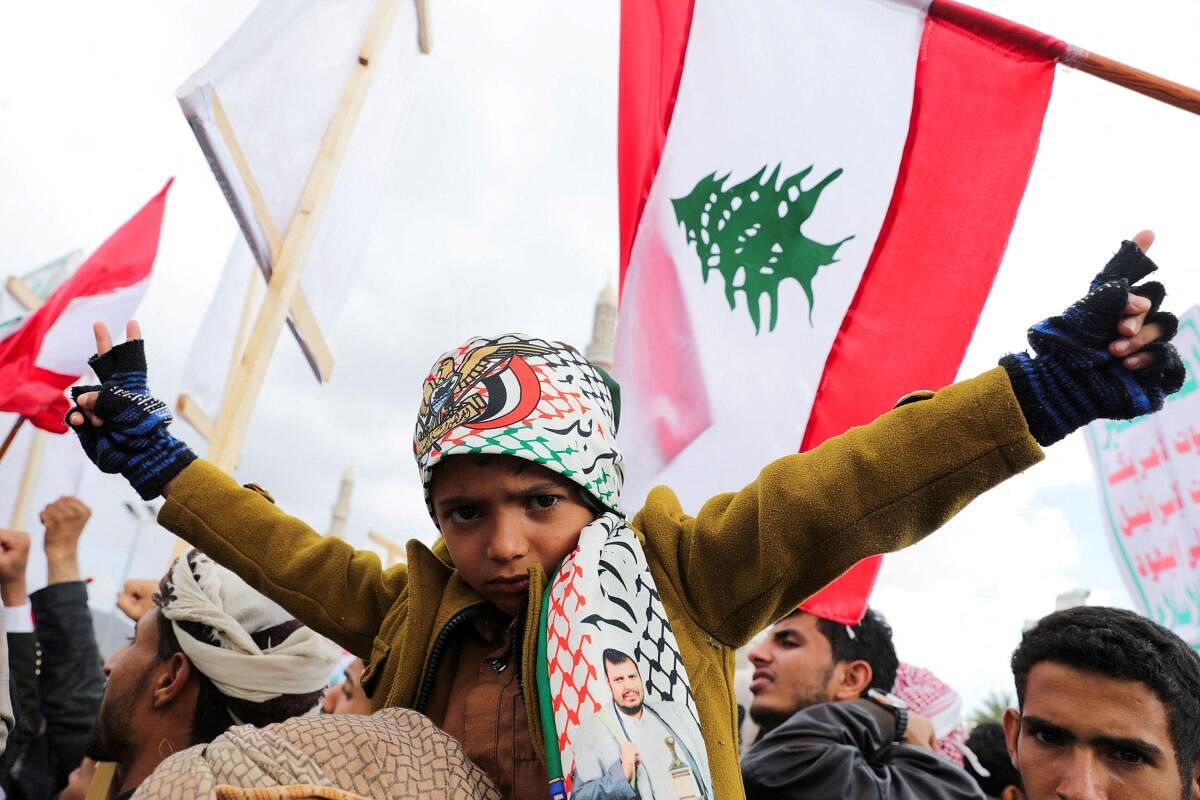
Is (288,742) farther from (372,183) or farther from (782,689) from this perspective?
(372,183)

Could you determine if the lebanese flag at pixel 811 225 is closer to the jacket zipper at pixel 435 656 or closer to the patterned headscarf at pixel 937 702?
the jacket zipper at pixel 435 656

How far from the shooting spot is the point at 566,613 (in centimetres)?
148

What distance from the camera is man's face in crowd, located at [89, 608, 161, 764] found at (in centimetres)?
262

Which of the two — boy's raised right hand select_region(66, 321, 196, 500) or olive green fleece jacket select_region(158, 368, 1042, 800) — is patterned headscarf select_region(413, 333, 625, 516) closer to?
olive green fleece jacket select_region(158, 368, 1042, 800)

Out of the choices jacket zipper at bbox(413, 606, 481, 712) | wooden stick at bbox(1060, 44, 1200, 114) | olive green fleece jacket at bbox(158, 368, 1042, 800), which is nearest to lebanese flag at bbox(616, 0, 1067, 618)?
wooden stick at bbox(1060, 44, 1200, 114)

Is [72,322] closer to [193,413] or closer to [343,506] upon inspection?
[193,413]

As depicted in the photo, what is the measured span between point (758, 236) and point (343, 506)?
198 ft

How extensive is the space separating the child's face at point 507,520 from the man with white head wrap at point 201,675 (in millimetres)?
1164

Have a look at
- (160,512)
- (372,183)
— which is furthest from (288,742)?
(372,183)

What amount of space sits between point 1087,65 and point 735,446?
142cm

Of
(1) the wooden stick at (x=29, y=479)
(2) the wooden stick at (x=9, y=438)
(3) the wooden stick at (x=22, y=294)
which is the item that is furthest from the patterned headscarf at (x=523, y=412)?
(3) the wooden stick at (x=22, y=294)

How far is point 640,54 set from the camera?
3.50m

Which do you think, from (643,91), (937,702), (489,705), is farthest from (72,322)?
(937,702)

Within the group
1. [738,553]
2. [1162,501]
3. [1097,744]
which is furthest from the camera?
[1162,501]
